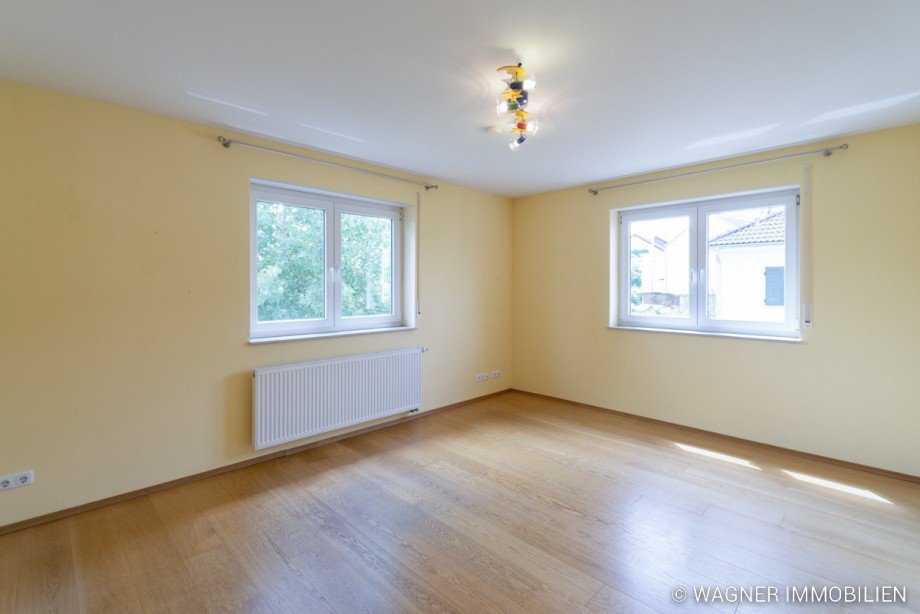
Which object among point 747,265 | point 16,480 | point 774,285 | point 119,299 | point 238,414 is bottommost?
point 16,480

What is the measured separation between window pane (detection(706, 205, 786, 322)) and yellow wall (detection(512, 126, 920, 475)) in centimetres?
28

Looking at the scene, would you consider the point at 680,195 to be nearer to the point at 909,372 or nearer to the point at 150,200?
the point at 909,372

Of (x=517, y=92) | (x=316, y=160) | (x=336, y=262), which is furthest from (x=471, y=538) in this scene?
(x=316, y=160)

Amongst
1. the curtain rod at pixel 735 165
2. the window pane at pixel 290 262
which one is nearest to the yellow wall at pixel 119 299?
the window pane at pixel 290 262

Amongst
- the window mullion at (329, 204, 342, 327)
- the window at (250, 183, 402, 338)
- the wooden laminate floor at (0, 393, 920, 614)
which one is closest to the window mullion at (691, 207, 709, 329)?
the wooden laminate floor at (0, 393, 920, 614)

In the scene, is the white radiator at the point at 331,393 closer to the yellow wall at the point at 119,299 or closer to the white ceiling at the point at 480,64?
the yellow wall at the point at 119,299

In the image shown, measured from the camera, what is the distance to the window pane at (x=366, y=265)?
152 inches

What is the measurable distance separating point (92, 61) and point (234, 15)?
99 centimetres

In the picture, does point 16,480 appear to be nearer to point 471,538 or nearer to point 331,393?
point 331,393

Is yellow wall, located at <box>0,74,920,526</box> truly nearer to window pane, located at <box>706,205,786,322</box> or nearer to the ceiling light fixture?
window pane, located at <box>706,205,786,322</box>

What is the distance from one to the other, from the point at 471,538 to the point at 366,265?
8.70ft

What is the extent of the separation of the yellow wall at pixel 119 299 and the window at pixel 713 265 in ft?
10.9

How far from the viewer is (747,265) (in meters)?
3.68

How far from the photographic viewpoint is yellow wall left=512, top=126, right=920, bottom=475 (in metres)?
2.91
